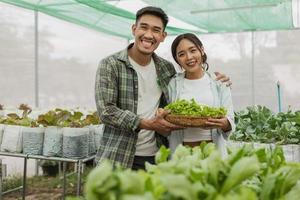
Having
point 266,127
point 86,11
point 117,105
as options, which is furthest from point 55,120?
point 86,11

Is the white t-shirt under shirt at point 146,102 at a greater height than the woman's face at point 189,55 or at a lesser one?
lesser

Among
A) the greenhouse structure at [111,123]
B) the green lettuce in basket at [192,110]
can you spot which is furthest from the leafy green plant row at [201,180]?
the green lettuce in basket at [192,110]

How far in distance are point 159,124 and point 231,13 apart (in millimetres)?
3635

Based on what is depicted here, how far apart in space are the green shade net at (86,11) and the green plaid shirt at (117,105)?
2.03 meters

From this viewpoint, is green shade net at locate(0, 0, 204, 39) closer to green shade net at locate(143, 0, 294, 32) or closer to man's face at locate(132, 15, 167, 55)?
green shade net at locate(143, 0, 294, 32)

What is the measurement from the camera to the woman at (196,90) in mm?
1710

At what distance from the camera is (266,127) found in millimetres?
3475

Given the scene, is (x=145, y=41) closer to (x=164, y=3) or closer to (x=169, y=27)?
(x=164, y=3)

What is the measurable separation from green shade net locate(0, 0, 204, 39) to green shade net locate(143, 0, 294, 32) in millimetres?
437

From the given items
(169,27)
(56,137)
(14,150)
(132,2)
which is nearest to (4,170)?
(14,150)

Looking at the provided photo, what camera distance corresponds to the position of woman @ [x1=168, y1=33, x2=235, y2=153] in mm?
1710

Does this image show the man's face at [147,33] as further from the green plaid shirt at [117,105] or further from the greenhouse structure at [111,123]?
the greenhouse structure at [111,123]

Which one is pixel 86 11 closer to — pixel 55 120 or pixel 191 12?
pixel 191 12

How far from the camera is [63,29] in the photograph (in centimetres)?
554
